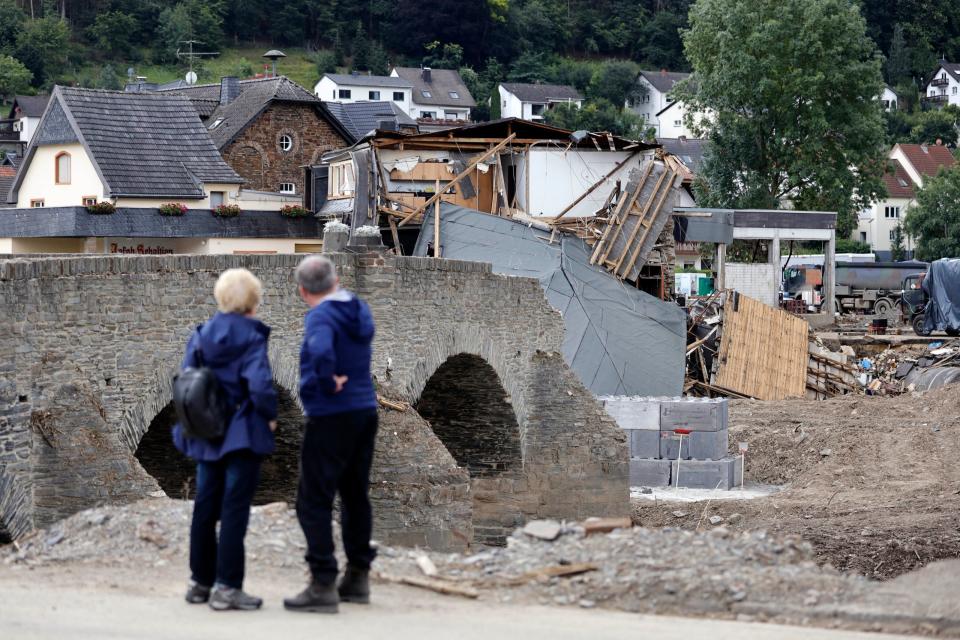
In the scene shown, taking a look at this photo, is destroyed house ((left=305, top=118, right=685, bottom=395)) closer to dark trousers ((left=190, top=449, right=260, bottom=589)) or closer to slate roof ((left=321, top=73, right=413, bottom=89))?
dark trousers ((left=190, top=449, right=260, bottom=589))

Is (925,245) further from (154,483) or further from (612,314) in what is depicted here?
(154,483)

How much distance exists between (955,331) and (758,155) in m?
11.7

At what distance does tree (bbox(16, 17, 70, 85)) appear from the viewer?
304 feet

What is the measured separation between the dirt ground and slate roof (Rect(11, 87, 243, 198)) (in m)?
14.1

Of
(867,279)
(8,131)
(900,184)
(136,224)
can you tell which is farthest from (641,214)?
(900,184)

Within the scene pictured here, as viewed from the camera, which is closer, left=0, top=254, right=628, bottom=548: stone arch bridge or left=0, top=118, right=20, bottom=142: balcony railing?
left=0, top=254, right=628, bottom=548: stone arch bridge

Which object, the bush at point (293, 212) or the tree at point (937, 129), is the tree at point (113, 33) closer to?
the tree at point (937, 129)

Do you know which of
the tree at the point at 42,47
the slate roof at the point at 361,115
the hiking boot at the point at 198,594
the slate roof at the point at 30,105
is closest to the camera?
the hiking boot at the point at 198,594

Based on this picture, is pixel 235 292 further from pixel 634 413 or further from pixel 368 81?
pixel 368 81

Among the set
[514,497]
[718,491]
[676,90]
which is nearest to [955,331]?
[676,90]

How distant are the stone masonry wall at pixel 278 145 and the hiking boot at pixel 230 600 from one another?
129 ft

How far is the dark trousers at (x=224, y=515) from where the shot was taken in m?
7.52

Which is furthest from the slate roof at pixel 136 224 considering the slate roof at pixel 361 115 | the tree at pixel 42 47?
the tree at pixel 42 47

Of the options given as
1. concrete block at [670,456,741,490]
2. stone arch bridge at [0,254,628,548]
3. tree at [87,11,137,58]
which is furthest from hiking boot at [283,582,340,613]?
tree at [87,11,137,58]
